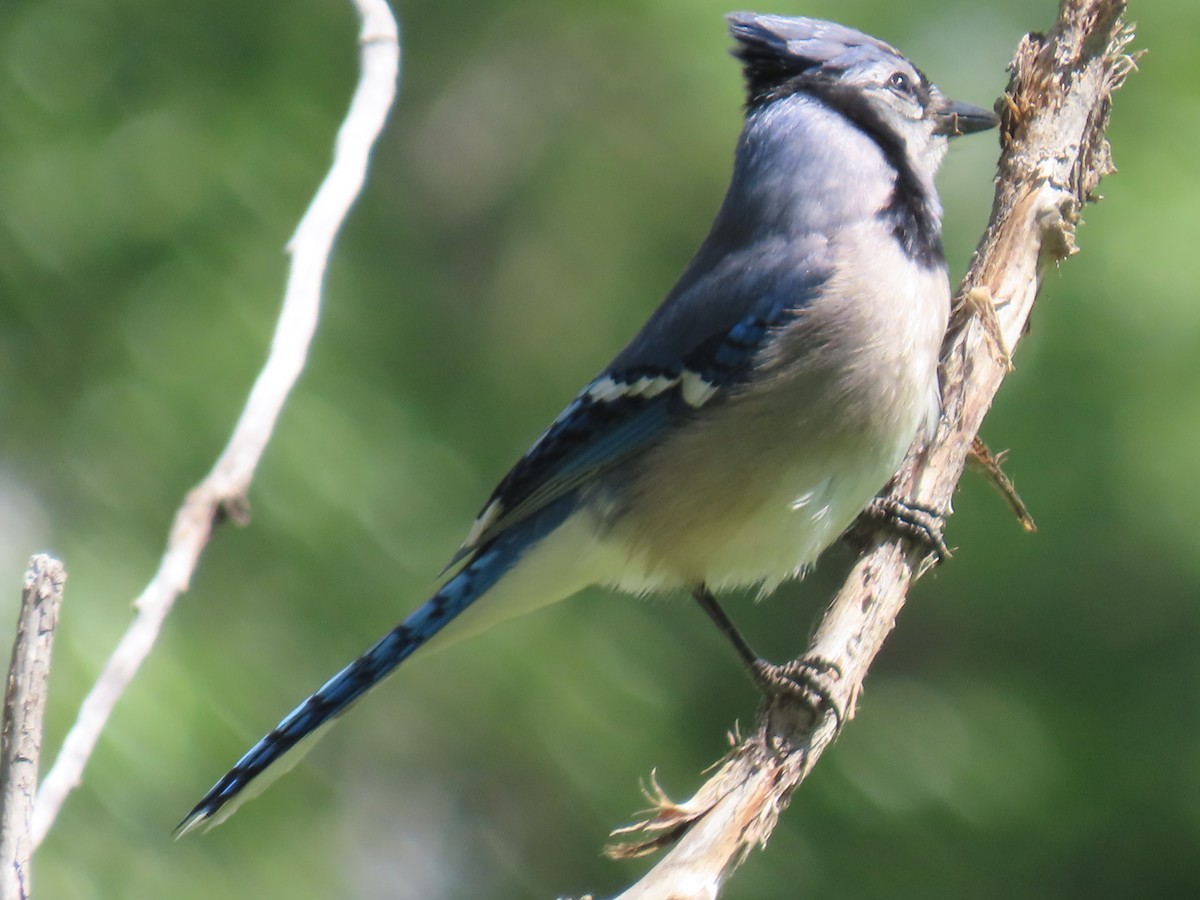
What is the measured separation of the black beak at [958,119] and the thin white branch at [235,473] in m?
1.62

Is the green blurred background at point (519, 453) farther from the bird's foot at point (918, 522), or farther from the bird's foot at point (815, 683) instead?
the bird's foot at point (815, 683)

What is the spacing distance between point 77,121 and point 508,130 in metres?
1.35

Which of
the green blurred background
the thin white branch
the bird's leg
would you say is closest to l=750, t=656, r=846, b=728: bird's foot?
the bird's leg

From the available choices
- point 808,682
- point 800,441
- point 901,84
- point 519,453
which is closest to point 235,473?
point 808,682

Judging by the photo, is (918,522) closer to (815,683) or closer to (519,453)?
(815,683)

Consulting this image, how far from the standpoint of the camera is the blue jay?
3.03 metres

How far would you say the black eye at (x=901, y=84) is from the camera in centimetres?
345

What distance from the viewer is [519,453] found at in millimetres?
4273

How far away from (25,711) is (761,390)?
1.95 metres

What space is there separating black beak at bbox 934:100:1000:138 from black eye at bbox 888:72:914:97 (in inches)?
3.4

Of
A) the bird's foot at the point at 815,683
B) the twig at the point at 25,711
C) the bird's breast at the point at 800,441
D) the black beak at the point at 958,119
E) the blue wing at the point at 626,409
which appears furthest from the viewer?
the black beak at the point at 958,119

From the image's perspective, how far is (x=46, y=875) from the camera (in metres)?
3.15

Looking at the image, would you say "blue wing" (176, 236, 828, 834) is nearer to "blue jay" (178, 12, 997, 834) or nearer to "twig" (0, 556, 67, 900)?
"blue jay" (178, 12, 997, 834)

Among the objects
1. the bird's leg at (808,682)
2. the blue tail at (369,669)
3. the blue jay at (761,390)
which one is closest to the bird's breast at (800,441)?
the blue jay at (761,390)
